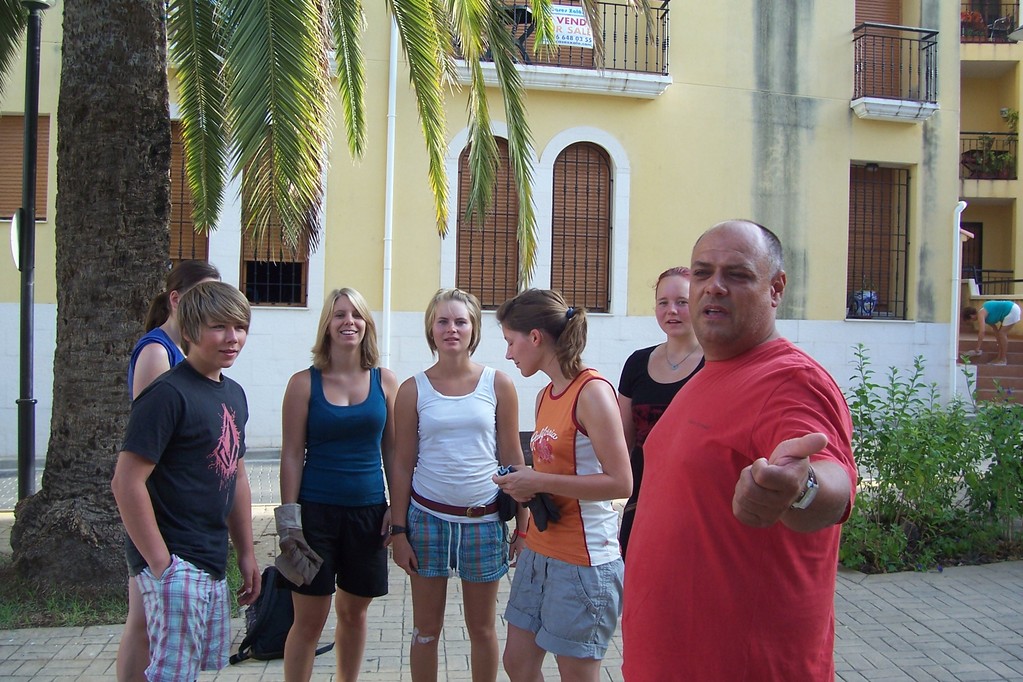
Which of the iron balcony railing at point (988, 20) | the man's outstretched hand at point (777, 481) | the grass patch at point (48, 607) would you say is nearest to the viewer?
the man's outstretched hand at point (777, 481)

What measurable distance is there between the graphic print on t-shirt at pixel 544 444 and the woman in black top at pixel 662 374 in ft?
1.64

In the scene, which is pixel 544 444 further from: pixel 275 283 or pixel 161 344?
pixel 275 283

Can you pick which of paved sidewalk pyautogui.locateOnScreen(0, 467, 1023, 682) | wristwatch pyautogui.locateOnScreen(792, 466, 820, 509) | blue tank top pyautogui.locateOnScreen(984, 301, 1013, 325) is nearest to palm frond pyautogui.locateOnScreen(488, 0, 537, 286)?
paved sidewalk pyautogui.locateOnScreen(0, 467, 1023, 682)

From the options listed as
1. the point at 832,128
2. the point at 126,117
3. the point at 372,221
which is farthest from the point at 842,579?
the point at 832,128

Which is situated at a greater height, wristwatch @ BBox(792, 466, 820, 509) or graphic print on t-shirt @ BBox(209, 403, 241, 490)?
wristwatch @ BBox(792, 466, 820, 509)

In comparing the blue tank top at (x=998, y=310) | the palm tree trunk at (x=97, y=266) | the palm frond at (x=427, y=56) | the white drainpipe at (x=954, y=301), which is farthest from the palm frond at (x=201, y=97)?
the blue tank top at (x=998, y=310)

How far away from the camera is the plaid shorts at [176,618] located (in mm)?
3045

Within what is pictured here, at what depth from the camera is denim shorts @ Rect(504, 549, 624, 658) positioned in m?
3.26

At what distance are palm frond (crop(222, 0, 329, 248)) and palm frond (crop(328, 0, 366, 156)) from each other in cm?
141

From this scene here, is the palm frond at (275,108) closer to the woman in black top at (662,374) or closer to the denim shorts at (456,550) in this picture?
the denim shorts at (456,550)

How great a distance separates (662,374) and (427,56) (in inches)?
149

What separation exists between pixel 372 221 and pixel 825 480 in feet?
36.5

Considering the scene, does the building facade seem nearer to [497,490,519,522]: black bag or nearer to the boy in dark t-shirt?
[497,490,519,522]: black bag

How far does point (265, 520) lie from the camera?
7879 millimetres
